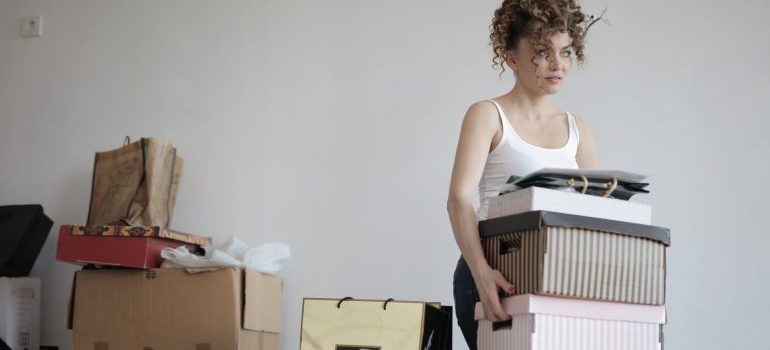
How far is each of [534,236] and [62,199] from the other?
249 centimetres

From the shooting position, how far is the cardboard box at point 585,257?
1.29m

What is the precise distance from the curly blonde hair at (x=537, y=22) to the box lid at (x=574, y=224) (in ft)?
1.29

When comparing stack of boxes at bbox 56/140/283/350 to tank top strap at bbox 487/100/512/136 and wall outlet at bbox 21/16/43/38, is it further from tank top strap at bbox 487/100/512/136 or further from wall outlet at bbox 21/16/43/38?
tank top strap at bbox 487/100/512/136

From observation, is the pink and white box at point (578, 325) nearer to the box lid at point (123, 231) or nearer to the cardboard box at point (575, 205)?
the cardboard box at point (575, 205)

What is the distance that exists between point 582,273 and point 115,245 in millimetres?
1775

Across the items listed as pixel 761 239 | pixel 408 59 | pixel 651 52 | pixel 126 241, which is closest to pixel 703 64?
pixel 651 52

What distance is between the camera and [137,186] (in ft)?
9.46

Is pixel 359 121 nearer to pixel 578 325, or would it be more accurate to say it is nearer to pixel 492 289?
pixel 492 289

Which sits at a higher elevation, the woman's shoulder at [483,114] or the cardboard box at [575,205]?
the woman's shoulder at [483,114]

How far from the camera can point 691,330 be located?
8.25ft

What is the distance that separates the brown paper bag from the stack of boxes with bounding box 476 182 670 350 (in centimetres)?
177

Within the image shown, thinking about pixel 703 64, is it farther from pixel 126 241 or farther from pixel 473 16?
pixel 126 241

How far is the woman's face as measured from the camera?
62.7 inches

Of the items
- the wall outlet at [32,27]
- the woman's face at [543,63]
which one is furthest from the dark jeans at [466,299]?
the wall outlet at [32,27]
